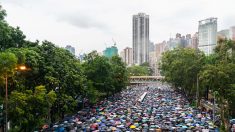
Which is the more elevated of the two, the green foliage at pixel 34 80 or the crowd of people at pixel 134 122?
the green foliage at pixel 34 80

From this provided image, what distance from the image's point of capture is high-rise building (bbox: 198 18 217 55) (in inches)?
7254

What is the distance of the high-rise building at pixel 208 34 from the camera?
604ft

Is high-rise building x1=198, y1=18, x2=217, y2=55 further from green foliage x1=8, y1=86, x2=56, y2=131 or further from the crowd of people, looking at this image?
green foliage x1=8, y1=86, x2=56, y2=131

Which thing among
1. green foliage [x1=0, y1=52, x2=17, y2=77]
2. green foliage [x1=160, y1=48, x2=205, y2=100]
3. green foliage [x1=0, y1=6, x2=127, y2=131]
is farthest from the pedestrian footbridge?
green foliage [x1=0, y1=52, x2=17, y2=77]

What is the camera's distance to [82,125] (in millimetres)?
37562

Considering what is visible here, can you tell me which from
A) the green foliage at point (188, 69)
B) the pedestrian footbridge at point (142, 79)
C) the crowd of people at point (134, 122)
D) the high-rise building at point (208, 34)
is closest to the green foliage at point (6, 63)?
the crowd of people at point (134, 122)

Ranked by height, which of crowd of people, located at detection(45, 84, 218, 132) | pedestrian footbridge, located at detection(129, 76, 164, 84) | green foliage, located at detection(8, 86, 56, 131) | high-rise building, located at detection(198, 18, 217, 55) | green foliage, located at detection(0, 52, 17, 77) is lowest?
crowd of people, located at detection(45, 84, 218, 132)

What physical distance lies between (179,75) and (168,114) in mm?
23458

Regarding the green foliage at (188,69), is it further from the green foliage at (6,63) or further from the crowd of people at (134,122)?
the green foliage at (6,63)

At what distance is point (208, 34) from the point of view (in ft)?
618

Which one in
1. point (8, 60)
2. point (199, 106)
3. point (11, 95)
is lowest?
point (199, 106)

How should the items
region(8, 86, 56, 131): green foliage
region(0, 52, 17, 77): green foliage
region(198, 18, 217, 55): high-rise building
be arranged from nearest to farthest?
region(0, 52, 17, 77): green foliage, region(8, 86, 56, 131): green foliage, region(198, 18, 217, 55): high-rise building

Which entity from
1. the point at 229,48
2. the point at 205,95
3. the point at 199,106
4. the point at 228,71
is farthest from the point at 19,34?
the point at 205,95

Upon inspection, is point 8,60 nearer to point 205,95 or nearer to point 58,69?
point 58,69
